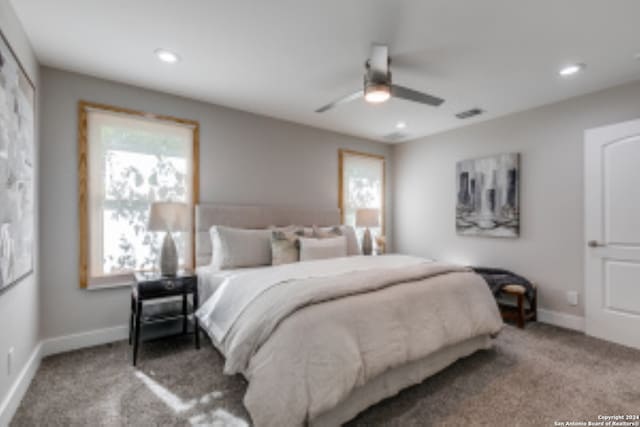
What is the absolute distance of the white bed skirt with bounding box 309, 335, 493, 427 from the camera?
1.74 meters

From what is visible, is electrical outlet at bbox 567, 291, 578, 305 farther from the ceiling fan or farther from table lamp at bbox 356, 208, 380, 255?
the ceiling fan

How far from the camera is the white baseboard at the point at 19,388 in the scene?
5.76 feet

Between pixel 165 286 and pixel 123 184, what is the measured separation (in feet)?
3.84

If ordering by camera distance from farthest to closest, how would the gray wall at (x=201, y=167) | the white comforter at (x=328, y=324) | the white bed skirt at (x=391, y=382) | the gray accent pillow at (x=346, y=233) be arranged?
the gray accent pillow at (x=346, y=233)
the gray wall at (x=201, y=167)
the white bed skirt at (x=391, y=382)
the white comforter at (x=328, y=324)

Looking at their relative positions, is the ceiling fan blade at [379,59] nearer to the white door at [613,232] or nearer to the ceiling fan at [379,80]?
the ceiling fan at [379,80]

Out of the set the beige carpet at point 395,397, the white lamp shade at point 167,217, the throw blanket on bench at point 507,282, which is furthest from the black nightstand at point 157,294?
the throw blanket on bench at point 507,282

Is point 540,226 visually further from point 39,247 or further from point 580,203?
point 39,247

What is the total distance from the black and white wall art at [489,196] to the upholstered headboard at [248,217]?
1.87 metres

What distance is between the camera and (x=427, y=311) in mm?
2229

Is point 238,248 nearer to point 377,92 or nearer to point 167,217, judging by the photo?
point 167,217

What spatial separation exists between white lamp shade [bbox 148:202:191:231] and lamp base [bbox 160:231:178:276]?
0.10m

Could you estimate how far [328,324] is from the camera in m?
1.78

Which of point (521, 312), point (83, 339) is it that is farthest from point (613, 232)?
point (83, 339)

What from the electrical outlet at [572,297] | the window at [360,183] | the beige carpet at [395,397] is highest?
the window at [360,183]
